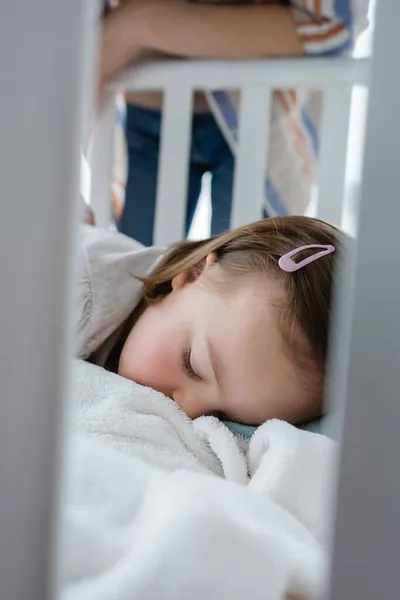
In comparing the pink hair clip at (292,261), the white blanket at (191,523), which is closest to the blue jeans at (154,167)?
the pink hair clip at (292,261)

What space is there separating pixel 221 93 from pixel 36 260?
1.13 meters

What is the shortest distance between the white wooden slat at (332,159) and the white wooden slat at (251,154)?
110 millimetres

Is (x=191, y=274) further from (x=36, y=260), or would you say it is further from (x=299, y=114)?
(x=36, y=260)

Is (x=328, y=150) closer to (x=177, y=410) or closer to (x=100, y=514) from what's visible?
(x=177, y=410)

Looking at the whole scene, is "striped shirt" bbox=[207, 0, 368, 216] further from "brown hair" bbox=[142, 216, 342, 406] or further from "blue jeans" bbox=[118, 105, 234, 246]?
"brown hair" bbox=[142, 216, 342, 406]

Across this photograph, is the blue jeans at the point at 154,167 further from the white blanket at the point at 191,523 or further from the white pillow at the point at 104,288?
the white blanket at the point at 191,523

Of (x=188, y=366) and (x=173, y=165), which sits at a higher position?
(x=173, y=165)

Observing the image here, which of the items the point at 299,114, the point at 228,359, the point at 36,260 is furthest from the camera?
the point at 299,114

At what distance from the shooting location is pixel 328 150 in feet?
4.17

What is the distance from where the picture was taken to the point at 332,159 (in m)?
1.27

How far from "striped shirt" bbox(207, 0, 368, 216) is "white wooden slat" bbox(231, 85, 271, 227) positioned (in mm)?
71

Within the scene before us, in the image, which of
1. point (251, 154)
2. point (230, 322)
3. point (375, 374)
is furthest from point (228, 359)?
point (251, 154)

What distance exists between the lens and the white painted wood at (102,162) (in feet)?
4.32

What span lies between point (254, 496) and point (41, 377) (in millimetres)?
224
